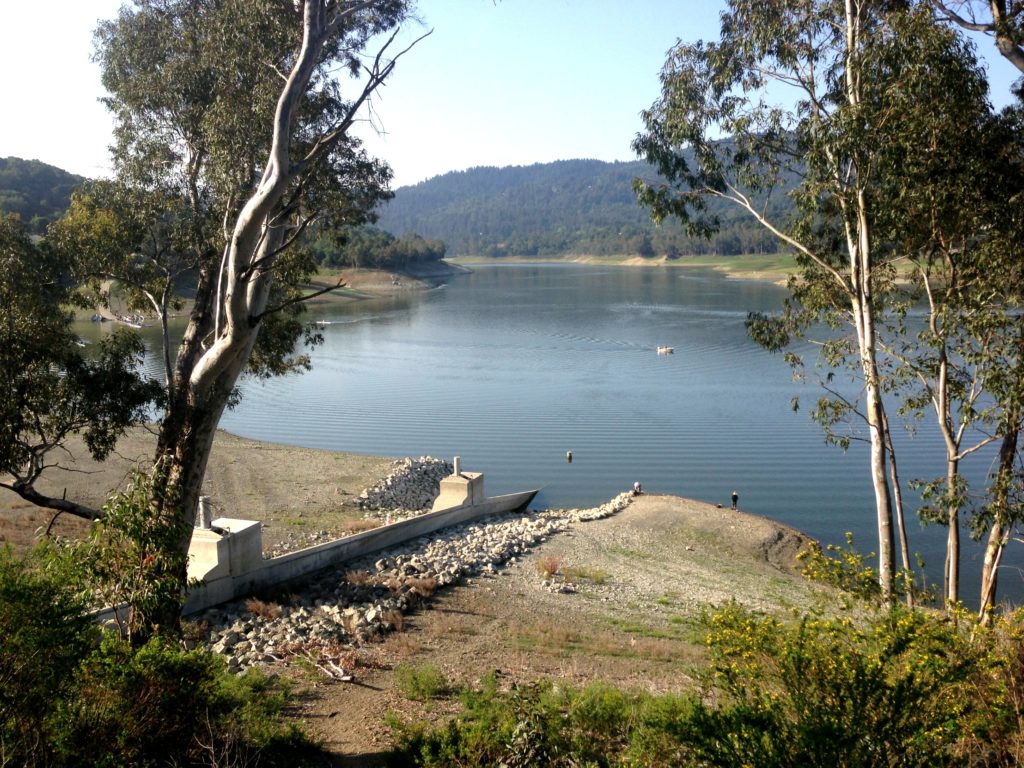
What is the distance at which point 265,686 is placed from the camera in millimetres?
6820

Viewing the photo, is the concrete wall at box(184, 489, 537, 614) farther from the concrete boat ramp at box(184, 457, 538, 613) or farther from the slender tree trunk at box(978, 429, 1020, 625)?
the slender tree trunk at box(978, 429, 1020, 625)

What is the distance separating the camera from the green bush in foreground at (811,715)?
3717mm

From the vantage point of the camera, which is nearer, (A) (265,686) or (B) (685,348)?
(A) (265,686)

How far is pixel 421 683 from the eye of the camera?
676 cm

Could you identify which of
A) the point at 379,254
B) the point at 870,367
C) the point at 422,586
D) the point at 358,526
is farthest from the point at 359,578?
the point at 379,254

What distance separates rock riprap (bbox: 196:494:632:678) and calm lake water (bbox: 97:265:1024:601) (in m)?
6.10

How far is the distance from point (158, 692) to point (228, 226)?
668cm

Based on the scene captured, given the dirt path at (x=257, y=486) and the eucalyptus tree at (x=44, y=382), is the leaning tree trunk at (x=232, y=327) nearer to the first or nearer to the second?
A: the eucalyptus tree at (x=44, y=382)

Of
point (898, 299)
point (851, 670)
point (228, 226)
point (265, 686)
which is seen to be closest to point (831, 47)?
point (898, 299)

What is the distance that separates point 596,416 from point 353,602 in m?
17.7

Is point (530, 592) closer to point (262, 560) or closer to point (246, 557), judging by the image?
point (262, 560)

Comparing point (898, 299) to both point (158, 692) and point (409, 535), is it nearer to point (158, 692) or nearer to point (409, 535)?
point (409, 535)

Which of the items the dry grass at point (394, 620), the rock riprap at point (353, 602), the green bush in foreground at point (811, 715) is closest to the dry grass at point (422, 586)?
the rock riprap at point (353, 602)

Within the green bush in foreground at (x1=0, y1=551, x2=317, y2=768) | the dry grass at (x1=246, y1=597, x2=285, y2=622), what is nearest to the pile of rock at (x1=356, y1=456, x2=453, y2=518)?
the dry grass at (x1=246, y1=597, x2=285, y2=622)
